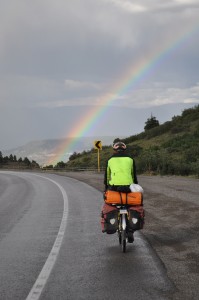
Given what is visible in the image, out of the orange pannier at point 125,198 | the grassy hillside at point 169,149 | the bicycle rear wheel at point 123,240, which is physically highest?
the grassy hillside at point 169,149

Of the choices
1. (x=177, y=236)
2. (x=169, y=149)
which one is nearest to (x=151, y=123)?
(x=169, y=149)

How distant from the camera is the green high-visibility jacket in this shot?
8.27 m

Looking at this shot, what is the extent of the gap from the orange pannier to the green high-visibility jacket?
0.93 ft

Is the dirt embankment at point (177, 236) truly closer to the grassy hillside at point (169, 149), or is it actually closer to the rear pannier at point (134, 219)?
the rear pannier at point (134, 219)

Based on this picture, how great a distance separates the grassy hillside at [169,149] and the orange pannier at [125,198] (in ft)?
74.7

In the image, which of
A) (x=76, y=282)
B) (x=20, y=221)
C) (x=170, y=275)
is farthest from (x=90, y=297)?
(x=20, y=221)

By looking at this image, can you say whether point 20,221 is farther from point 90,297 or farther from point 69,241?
point 90,297

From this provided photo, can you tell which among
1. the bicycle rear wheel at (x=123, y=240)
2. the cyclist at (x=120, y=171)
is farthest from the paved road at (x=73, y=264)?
the cyclist at (x=120, y=171)

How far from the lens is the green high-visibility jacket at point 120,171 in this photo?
27.1ft

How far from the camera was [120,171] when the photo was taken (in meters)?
8.36

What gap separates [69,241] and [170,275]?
326 centimetres

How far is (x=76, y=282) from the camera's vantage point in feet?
19.9

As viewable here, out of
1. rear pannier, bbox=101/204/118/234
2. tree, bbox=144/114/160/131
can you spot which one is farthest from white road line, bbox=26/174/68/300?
tree, bbox=144/114/160/131

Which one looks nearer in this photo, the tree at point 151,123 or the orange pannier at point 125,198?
the orange pannier at point 125,198
